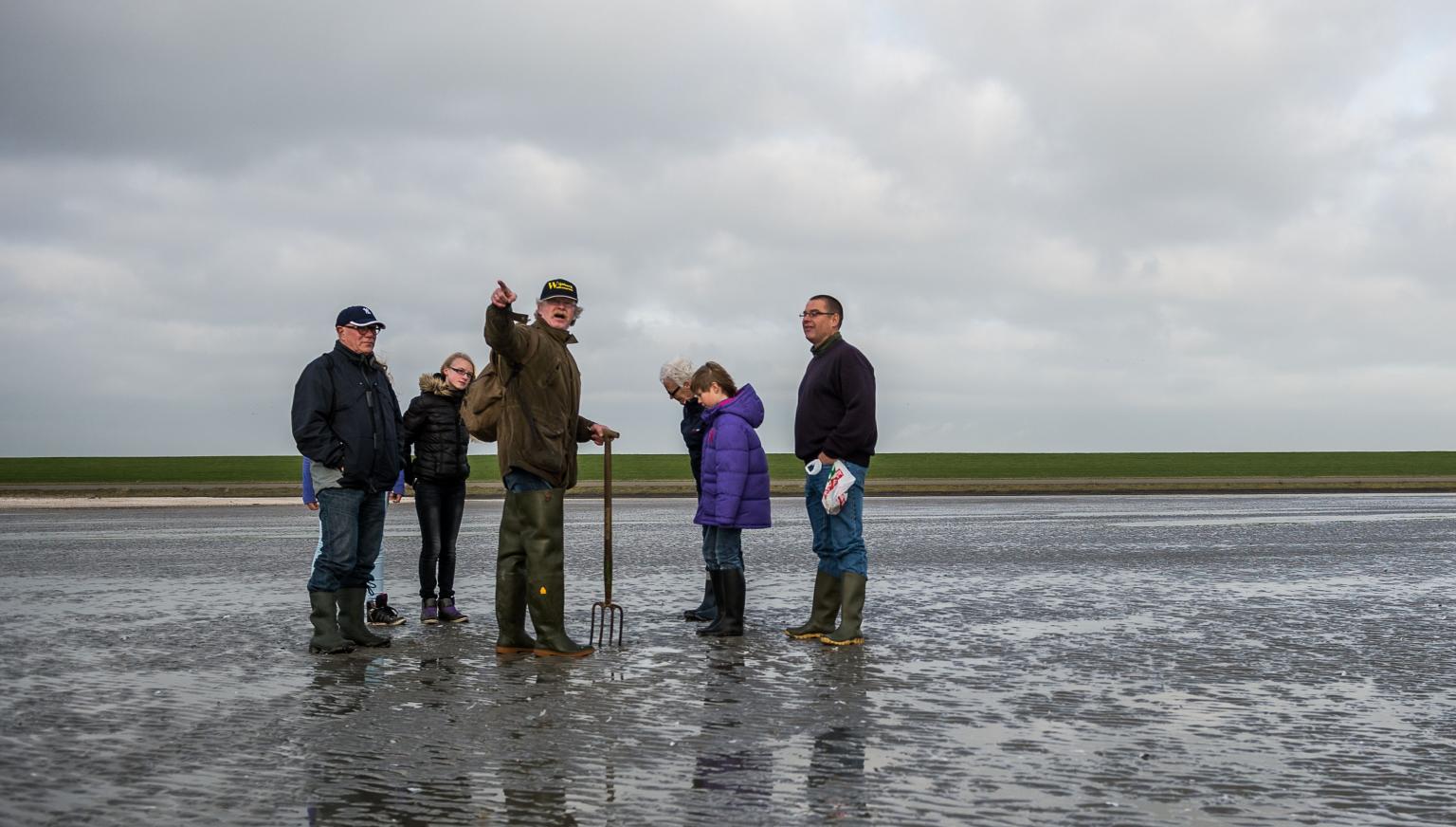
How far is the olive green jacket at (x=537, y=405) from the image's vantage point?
849cm

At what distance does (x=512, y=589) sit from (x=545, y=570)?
0.84ft

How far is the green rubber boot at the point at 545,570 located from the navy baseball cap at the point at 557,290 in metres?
1.20

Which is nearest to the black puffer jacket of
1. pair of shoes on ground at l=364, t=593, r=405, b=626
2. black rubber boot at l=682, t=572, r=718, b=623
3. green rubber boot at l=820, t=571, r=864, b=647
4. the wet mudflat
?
pair of shoes on ground at l=364, t=593, r=405, b=626

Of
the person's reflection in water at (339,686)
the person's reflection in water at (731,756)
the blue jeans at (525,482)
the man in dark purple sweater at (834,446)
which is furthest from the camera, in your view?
the man in dark purple sweater at (834,446)

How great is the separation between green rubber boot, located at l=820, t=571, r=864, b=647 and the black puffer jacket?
3.11 m

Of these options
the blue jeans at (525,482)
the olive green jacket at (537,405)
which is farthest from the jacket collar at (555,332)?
the blue jeans at (525,482)

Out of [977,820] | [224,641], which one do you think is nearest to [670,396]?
[224,641]

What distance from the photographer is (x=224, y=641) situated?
920 centimetres

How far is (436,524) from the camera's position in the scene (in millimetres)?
10719

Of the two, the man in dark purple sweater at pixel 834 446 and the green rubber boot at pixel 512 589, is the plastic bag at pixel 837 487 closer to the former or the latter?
the man in dark purple sweater at pixel 834 446

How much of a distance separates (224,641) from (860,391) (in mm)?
4433

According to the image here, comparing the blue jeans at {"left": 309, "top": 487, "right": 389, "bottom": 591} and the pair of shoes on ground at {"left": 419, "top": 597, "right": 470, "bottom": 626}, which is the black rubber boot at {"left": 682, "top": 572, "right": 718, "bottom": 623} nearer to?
the pair of shoes on ground at {"left": 419, "top": 597, "right": 470, "bottom": 626}

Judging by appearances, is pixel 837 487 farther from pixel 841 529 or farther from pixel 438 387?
pixel 438 387

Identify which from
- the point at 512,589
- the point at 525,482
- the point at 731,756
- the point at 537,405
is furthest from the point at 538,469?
the point at 731,756
